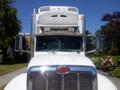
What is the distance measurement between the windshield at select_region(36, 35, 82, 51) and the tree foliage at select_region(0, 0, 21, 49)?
151 ft

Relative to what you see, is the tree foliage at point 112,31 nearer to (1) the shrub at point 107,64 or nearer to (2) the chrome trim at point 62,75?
(1) the shrub at point 107,64

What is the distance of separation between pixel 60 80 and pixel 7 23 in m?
52.0

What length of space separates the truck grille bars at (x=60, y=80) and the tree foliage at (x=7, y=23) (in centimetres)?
4915

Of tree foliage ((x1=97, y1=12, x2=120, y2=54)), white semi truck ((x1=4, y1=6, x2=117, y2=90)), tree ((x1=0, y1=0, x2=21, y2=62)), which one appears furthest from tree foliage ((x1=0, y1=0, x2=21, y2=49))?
white semi truck ((x1=4, y1=6, x2=117, y2=90))

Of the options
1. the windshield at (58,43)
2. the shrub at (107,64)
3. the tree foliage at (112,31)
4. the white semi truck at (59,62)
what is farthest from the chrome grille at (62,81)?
the tree foliage at (112,31)

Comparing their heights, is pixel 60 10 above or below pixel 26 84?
above

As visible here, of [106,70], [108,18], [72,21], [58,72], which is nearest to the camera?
[58,72]

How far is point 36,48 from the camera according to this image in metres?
11.5

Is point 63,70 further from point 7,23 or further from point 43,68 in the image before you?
point 7,23

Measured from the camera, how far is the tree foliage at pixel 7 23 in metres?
57.9

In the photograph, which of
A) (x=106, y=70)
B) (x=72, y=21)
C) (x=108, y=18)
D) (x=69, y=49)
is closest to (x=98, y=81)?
(x=69, y=49)

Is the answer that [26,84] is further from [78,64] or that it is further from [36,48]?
[36,48]

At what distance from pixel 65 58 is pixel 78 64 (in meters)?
0.71

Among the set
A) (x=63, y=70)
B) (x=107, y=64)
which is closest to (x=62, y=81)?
(x=63, y=70)
